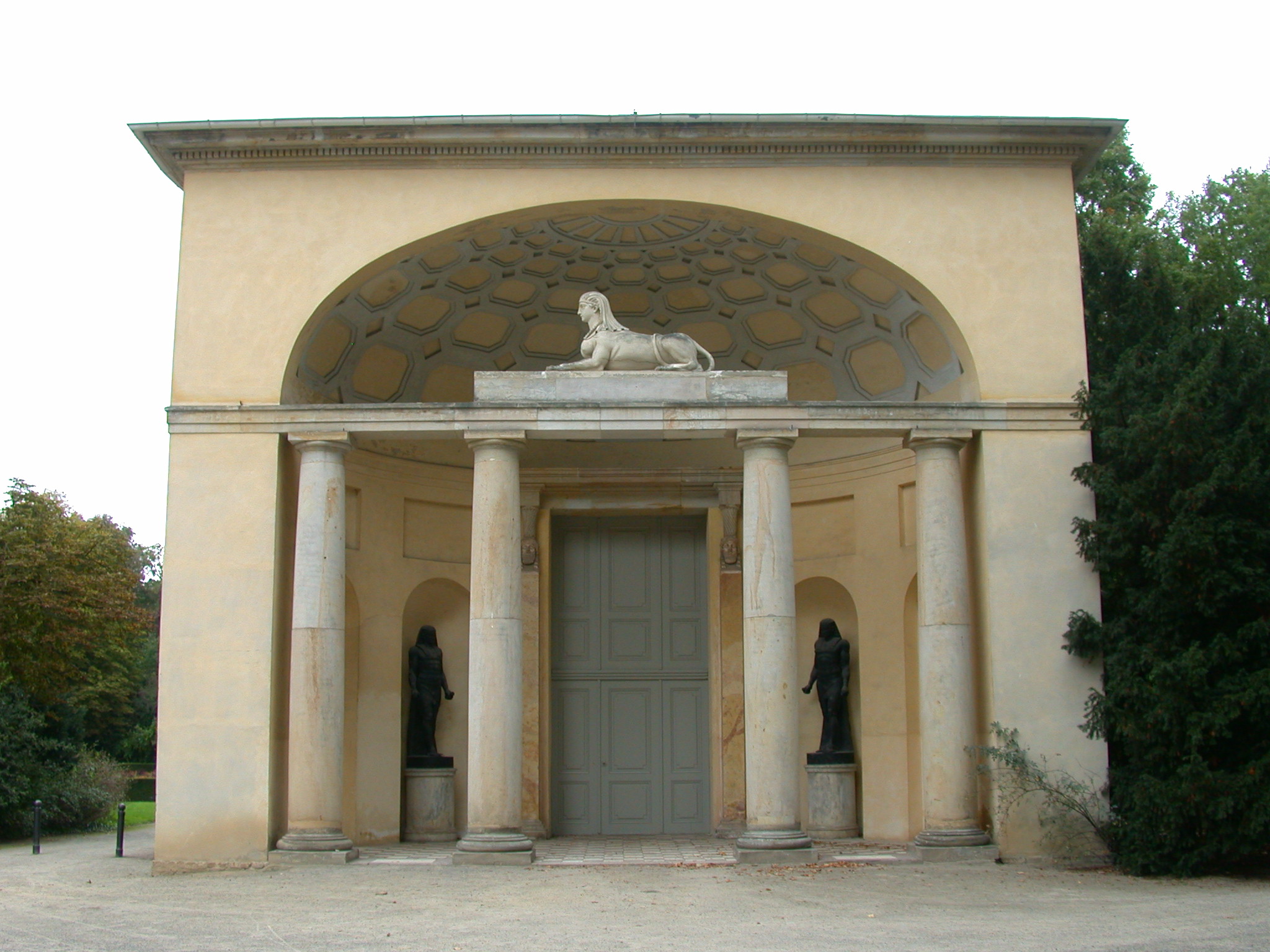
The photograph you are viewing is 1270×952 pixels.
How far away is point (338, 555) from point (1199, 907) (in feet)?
30.4

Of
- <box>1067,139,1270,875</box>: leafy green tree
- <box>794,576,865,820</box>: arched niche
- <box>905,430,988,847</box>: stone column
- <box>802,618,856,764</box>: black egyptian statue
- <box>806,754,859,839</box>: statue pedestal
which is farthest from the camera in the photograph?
<box>794,576,865,820</box>: arched niche

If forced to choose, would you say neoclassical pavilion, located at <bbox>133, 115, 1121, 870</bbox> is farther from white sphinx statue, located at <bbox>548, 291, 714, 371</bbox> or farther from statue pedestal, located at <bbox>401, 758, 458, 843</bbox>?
white sphinx statue, located at <bbox>548, 291, 714, 371</bbox>

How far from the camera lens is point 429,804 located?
17062 millimetres

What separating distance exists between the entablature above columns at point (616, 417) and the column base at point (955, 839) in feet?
14.4

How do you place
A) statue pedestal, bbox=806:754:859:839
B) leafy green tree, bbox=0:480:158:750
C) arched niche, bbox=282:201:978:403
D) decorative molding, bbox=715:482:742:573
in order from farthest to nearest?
leafy green tree, bbox=0:480:158:750
decorative molding, bbox=715:482:742:573
statue pedestal, bbox=806:754:859:839
arched niche, bbox=282:201:978:403

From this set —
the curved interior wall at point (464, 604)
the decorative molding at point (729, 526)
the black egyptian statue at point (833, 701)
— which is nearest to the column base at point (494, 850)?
the curved interior wall at point (464, 604)

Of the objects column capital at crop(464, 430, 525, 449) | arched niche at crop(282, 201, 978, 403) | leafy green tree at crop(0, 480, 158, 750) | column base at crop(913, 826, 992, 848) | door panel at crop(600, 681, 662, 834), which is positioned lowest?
column base at crop(913, 826, 992, 848)

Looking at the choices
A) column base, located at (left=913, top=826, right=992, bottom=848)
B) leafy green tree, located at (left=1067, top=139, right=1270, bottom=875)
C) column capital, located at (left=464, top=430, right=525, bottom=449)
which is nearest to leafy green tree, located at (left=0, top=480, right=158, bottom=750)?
column capital, located at (left=464, top=430, right=525, bottom=449)

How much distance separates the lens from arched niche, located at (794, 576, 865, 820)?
17469mm

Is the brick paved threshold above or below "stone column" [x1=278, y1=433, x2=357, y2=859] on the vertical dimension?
below

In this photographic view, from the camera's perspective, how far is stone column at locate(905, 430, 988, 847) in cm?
1411

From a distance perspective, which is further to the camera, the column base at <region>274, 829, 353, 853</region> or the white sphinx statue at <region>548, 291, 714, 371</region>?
the white sphinx statue at <region>548, 291, 714, 371</region>

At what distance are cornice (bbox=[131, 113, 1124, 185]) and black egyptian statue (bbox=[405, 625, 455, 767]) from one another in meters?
6.43

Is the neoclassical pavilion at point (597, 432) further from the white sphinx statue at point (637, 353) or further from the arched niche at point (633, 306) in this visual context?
the white sphinx statue at point (637, 353)
